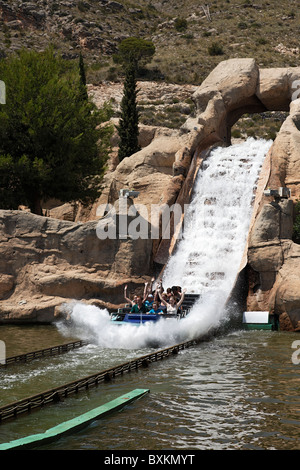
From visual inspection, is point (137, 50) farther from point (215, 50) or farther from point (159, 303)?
point (159, 303)

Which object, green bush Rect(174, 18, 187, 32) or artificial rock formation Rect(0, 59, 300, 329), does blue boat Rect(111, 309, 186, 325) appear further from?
green bush Rect(174, 18, 187, 32)

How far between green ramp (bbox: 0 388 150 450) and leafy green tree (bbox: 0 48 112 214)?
19.4 meters

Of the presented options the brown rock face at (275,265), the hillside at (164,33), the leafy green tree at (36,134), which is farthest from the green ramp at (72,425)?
the hillside at (164,33)

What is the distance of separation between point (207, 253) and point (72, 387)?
14106mm

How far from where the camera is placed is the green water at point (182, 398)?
29.3ft

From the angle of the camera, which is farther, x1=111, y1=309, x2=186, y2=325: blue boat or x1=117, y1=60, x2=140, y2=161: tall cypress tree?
x1=117, y1=60, x2=140, y2=161: tall cypress tree

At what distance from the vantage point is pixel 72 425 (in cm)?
916

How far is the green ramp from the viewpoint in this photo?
8242 mm

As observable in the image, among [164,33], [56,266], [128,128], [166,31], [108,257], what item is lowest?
[56,266]

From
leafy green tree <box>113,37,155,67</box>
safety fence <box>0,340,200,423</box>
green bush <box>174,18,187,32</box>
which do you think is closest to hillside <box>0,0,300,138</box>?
green bush <box>174,18,187,32</box>

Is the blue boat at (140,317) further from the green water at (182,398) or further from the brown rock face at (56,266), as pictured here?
the brown rock face at (56,266)

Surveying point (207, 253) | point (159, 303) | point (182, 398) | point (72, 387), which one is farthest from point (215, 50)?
point (182, 398)
